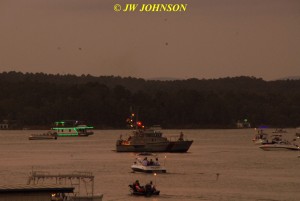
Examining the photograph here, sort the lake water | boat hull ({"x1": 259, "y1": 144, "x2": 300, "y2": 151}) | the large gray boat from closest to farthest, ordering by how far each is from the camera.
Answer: the lake water → the large gray boat → boat hull ({"x1": 259, "y1": 144, "x2": 300, "y2": 151})

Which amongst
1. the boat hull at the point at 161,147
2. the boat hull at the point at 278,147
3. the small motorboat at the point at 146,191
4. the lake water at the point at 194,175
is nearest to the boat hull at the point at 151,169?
the lake water at the point at 194,175

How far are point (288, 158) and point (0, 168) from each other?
45981 millimetres

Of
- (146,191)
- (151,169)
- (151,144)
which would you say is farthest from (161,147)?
(146,191)

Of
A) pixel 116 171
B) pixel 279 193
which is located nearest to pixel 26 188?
pixel 279 193

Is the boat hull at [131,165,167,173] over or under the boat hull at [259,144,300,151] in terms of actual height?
under

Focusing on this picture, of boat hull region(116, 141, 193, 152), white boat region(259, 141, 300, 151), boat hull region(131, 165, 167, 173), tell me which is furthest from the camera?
white boat region(259, 141, 300, 151)

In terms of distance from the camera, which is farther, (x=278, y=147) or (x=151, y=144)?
(x=278, y=147)

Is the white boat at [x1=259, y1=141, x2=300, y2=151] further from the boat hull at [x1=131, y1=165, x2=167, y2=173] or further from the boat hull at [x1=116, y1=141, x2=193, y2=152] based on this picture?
the boat hull at [x1=131, y1=165, x2=167, y2=173]

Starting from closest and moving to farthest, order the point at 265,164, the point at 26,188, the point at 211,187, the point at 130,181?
the point at 26,188 < the point at 211,187 < the point at 130,181 < the point at 265,164

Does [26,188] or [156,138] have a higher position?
[156,138]

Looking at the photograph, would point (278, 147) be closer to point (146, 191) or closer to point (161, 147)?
point (161, 147)

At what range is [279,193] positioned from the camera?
82688mm

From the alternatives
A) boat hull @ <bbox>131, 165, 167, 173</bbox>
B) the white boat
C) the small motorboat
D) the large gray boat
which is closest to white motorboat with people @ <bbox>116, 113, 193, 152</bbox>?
the large gray boat

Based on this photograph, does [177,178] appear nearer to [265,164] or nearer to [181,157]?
[265,164]
